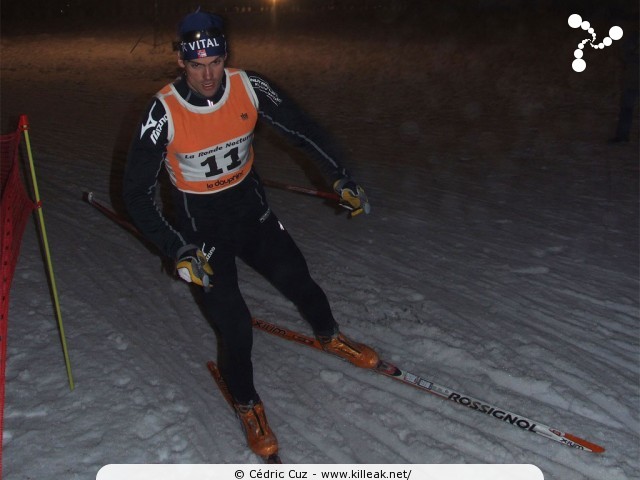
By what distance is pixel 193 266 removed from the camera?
10.7 feet

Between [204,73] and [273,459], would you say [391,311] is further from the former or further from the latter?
[204,73]

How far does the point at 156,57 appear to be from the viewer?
20672 mm

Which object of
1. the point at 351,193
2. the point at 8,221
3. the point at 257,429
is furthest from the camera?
the point at 351,193

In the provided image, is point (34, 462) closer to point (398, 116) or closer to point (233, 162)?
point (233, 162)

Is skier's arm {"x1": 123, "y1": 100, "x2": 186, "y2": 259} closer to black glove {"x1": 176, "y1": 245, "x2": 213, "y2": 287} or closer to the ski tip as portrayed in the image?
black glove {"x1": 176, "y1": 245, "x2": 213, "y2": 287}

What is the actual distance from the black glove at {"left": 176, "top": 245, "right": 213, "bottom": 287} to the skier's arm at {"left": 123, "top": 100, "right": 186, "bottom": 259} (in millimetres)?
65

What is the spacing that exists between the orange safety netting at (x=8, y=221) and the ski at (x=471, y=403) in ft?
6.59

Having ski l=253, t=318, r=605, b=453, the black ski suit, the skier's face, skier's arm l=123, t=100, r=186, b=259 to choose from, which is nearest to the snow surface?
ski l=253, t=318, r=605, b=453

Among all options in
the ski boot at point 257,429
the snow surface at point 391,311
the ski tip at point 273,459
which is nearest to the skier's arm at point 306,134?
the snow surface at point 391,311

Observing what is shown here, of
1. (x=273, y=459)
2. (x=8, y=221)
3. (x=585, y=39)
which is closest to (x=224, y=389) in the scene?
(x=273, y=459)

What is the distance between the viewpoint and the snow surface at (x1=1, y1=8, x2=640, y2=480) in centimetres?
374
